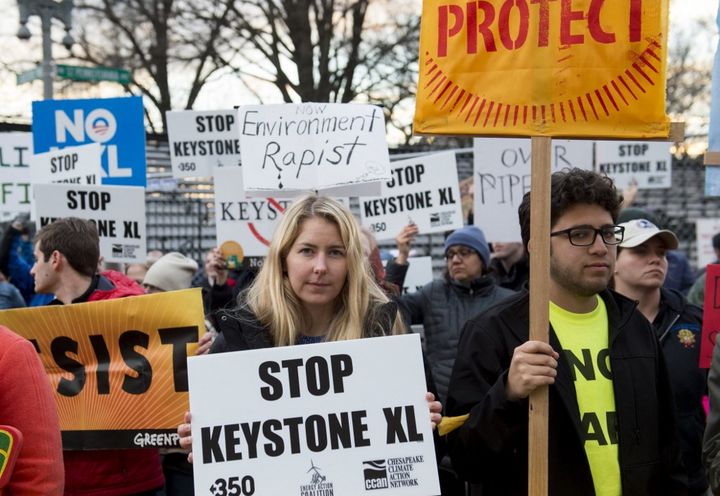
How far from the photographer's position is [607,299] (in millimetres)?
3520

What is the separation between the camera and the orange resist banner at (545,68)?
313 cm

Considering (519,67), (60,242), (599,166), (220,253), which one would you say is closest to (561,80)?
(519,67)

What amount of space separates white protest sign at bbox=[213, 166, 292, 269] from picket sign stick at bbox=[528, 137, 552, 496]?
3.99m

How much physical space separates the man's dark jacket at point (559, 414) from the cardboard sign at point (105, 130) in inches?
192

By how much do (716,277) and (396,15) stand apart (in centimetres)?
2188

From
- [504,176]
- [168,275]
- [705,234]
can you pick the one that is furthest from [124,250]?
[705,234]

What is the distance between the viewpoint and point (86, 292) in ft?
15.4

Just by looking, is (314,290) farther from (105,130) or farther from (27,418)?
(105,130)

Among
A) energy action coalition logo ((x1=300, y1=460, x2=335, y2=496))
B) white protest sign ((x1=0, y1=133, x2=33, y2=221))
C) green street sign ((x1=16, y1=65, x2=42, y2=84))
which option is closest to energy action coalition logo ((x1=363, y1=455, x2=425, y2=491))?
energy action coalition logo ((x1=300, y1=460, x2=335, y2=496))

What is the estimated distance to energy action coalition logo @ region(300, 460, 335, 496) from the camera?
3045mm

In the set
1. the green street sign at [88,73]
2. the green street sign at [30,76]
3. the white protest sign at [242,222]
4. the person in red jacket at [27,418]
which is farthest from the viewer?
the green street sign at [30,76]

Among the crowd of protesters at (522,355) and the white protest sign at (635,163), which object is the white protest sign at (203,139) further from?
the crowd of protesters at (522,355)

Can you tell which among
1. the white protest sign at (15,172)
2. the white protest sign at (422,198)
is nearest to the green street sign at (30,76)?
the white protest sign at (15,172)

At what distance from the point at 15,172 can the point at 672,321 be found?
6306mm
